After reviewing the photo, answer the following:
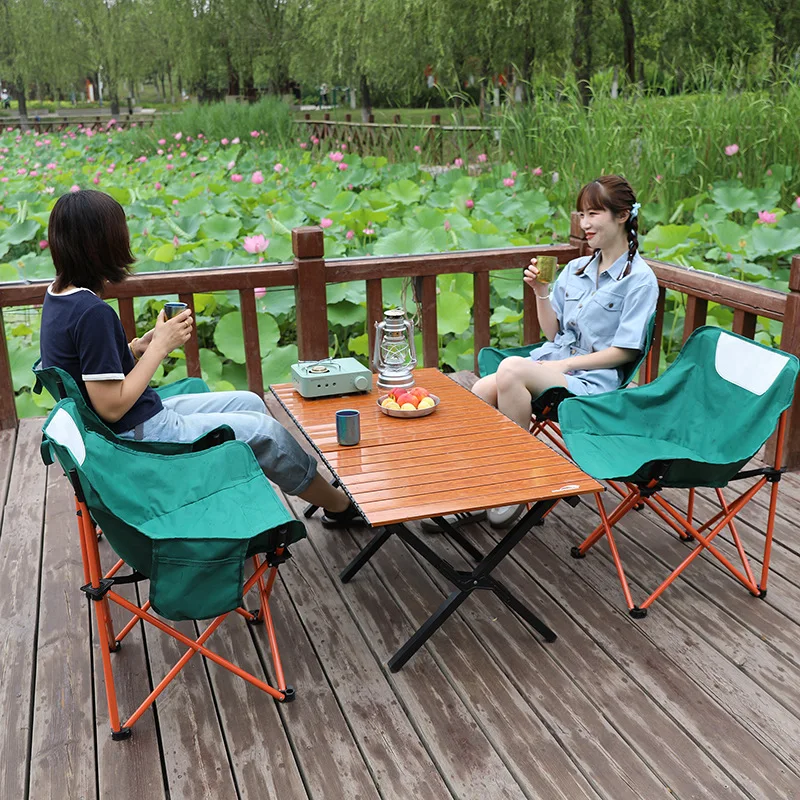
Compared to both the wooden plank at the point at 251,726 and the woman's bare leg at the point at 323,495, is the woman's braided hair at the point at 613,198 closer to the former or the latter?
the woman's bare leg at the point at 323,495

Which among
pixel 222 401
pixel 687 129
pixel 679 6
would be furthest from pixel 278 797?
pixel 679 6

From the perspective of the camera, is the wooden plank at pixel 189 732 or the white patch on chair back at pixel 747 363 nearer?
the wooden plank at pixel 189 732

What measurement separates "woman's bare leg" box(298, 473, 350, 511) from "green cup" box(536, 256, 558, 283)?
965mm

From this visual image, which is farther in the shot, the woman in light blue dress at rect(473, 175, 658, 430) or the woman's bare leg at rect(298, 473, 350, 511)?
the woman in light blue dress at rect(473, 175, 658, 430)

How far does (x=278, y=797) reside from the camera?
165cm

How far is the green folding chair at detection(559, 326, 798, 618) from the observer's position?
7.30ft

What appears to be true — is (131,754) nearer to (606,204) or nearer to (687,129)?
(606,204)

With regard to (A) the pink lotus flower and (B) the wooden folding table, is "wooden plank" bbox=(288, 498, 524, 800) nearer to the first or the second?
(B) the wooden folding table

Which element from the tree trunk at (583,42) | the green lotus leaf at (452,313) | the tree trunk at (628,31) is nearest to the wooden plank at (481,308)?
the green lotus leaf at (452,313)

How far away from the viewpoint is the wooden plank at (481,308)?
371 centimetres

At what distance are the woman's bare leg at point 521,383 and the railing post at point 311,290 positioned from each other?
3.51 ft

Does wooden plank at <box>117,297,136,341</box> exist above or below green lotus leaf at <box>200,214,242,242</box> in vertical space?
below

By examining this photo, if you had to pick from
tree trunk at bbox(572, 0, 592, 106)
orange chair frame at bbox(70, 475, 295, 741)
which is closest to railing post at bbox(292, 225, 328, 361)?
orange chair frame at bbox(70, 475, 295, 741)

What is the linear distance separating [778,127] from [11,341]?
463 centimetres
